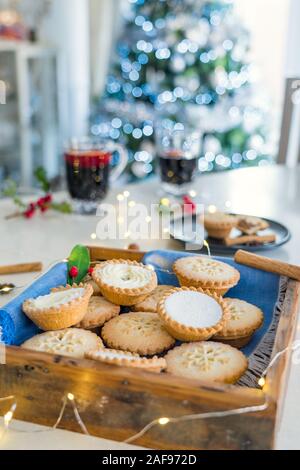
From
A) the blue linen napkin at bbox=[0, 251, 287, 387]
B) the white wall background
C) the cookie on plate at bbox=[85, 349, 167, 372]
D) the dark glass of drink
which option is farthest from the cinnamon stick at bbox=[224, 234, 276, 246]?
the white wall background

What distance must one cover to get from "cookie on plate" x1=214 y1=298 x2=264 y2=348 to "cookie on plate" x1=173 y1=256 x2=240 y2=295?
4cm

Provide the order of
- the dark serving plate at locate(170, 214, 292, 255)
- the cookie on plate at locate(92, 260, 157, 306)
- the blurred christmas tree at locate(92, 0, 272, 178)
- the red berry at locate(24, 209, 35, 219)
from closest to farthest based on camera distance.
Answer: the cookie on plate at locate(92, 260, 157, 306), the dark serving plate at locate(170, 214, 292, 255), the red berry at locate(24, 209, 35, 219), the blurred christmas tree at locate(92, 0, 272, 178)

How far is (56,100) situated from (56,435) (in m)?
3.60

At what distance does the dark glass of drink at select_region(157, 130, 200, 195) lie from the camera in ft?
5.39

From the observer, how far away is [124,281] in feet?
2.71

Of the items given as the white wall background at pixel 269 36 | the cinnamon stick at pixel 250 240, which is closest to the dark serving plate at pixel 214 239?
the cinnamon stick at pixel 250 240

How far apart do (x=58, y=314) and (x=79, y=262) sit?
7.7 inches

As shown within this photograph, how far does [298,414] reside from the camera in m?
0.66

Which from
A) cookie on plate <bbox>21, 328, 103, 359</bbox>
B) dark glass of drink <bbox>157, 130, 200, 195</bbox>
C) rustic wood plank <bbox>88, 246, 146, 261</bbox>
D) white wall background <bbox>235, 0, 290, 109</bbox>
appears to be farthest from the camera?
white wall background <bbox>235, 0, 290, 109</bbox>

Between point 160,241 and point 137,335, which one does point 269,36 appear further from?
point 137,335

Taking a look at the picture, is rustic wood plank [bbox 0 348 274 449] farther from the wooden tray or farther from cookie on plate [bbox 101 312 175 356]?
cookie on plate [bbox 101 312 175 356]

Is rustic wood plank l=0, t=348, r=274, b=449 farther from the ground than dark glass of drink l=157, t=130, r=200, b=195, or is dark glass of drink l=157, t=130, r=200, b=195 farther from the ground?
dark glass of drink l=157, t=130, r=200, b=195
